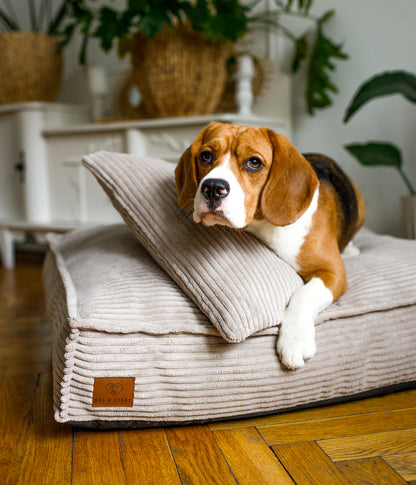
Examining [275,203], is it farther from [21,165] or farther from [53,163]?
[21,165]

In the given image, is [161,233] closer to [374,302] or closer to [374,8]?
[374,302]

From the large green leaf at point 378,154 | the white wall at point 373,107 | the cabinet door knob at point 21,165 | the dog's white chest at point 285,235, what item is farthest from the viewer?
the cabinet door knob at point 21,165

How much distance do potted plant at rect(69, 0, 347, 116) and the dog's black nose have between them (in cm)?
181

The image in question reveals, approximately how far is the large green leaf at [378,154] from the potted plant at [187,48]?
2.18ft

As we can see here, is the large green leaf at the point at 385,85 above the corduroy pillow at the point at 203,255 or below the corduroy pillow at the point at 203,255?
above

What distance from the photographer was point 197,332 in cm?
135

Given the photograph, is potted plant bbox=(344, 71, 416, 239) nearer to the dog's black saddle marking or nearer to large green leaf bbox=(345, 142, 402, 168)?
large green leaf bbox=(345, 142, 402, 168)

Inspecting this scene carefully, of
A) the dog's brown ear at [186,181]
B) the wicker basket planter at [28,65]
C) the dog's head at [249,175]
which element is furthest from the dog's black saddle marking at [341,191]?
the wicker basket planter at [28,65]

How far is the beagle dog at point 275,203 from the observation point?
130 centimetres

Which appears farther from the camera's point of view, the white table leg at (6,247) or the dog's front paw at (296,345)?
the white table leg at (6,247)

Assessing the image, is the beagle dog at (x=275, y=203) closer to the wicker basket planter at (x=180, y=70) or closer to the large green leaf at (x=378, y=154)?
the large green leaf at (x=378, y=154)

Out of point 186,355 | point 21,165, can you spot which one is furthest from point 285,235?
point 21,165

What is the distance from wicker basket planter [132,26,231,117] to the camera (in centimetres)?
301

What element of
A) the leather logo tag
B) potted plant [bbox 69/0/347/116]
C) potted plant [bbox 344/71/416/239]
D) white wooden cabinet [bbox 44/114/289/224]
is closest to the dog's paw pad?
the leather logo tag
